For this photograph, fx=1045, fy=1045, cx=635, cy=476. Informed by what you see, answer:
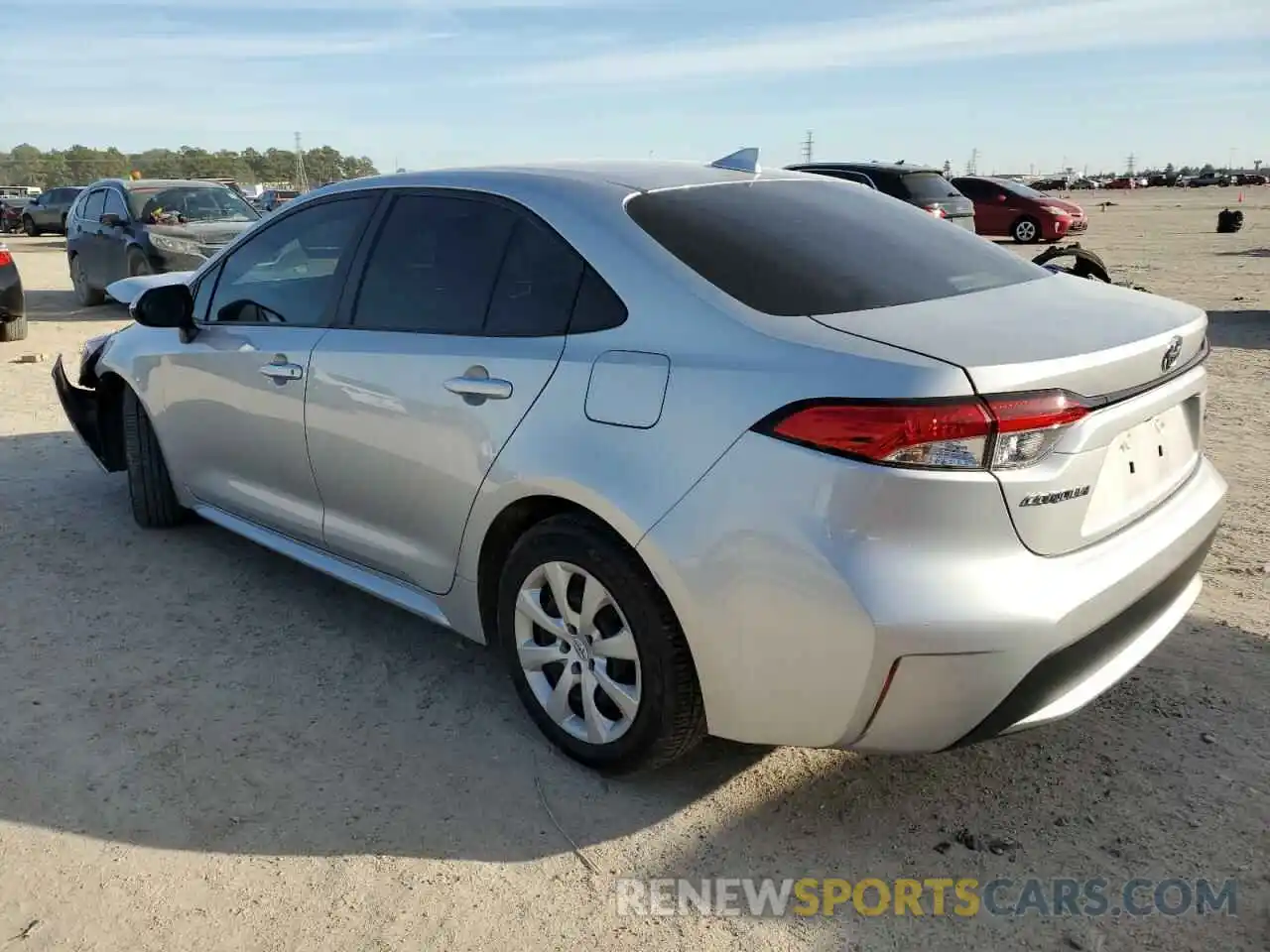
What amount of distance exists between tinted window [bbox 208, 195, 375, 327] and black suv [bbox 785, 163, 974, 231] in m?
11.6

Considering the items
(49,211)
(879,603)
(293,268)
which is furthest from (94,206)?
(49,211)

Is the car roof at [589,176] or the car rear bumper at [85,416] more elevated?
the car roof at [589,176]

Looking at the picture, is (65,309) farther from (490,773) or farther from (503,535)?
(490,773)

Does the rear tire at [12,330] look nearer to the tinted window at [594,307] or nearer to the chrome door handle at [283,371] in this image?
the chrome door handle at [283,371]

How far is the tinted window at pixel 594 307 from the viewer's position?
8.93ft

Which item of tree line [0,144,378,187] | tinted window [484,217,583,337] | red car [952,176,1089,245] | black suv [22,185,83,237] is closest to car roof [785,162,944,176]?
red car [952,176,1089,245]

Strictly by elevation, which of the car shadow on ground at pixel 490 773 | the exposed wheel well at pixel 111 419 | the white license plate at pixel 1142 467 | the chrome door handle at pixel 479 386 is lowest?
the car shadow on ground at pixel 490 773

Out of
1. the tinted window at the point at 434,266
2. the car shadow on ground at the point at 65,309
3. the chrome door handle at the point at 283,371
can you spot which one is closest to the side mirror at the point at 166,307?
the chrome door handle at the point at 283,371

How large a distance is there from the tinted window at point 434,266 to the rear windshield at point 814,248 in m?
0.51

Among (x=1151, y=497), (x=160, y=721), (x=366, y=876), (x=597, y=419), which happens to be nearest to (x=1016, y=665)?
(x=1151, y=497)

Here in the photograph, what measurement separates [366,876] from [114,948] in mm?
554

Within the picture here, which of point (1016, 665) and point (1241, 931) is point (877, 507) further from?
point (1241, 931)

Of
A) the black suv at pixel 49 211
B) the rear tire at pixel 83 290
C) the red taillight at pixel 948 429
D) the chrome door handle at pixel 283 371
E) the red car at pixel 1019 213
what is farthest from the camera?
the black suv at pixel 49 211

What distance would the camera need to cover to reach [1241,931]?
7.50 feet
